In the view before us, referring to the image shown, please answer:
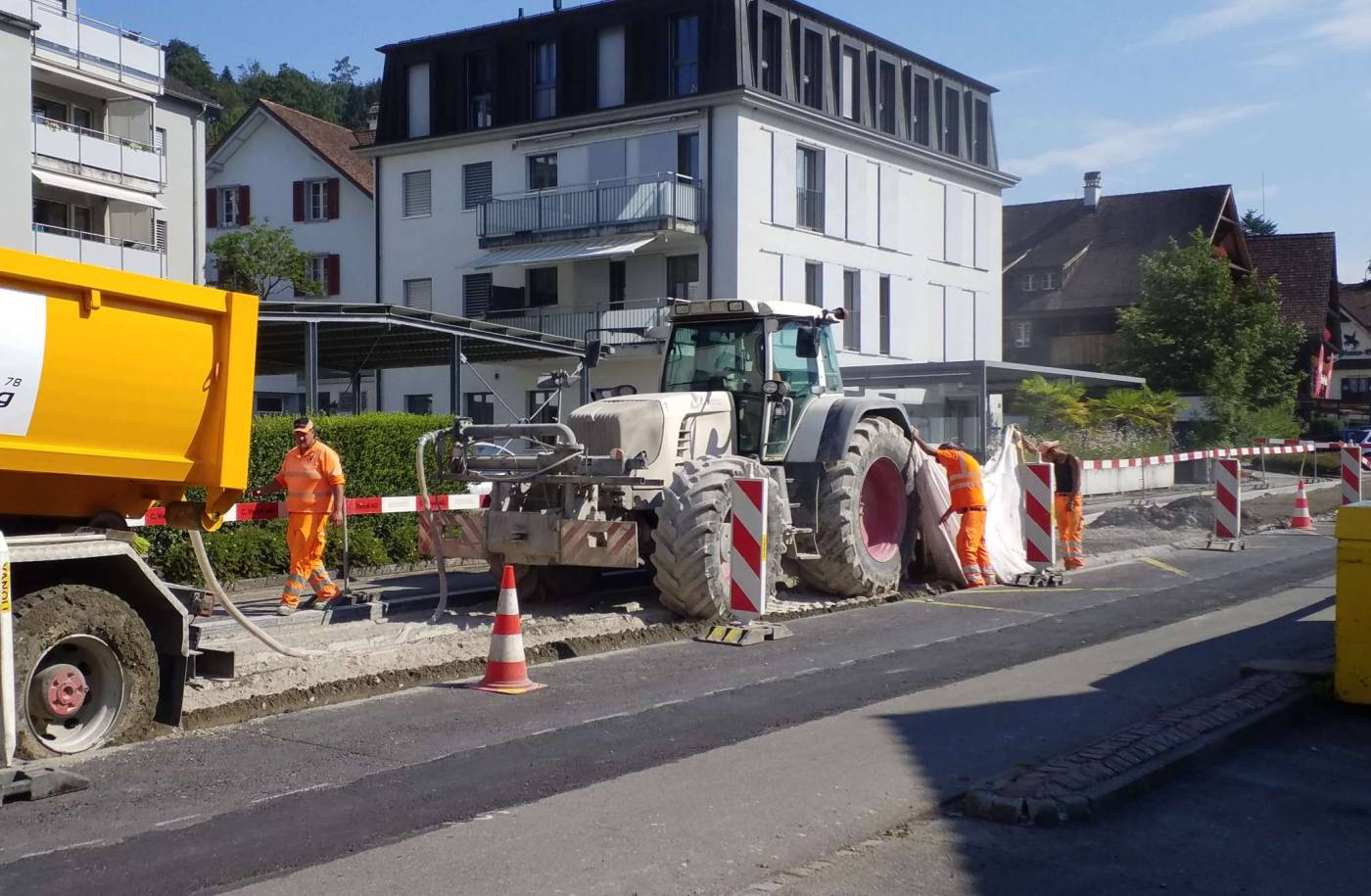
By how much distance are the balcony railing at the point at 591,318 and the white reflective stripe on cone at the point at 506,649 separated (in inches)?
1041

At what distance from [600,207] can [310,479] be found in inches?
972

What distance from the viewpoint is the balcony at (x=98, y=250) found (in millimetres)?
35375

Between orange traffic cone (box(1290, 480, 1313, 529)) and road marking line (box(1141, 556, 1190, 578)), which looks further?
orange traffic cone (box(1290, 480, 1313, 529))

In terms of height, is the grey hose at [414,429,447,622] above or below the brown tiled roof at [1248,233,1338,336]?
below

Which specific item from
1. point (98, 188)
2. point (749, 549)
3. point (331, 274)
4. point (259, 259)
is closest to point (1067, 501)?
point (749, 549)

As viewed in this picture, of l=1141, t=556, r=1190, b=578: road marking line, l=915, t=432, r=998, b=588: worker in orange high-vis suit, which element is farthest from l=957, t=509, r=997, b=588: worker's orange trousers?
l=1141, t=556, r=1190, b=578: road marking line

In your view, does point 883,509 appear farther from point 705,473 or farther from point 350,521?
point 350,521

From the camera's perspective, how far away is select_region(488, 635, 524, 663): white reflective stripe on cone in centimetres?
917

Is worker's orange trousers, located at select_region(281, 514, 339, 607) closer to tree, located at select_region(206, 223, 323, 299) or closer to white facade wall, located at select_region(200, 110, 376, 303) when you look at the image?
tree, located at select_region(206, 223, 323, 299)

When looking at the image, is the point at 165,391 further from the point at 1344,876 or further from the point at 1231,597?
the point at 1231,597

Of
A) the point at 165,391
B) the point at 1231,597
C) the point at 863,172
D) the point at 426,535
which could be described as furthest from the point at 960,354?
the point at 165,391

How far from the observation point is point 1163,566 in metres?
17.2

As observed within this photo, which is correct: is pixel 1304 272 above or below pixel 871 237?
above

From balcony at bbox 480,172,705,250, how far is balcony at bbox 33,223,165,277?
9.02 meters
